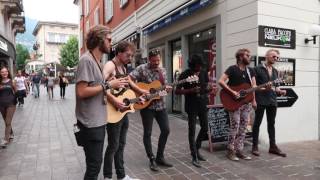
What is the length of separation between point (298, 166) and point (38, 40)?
88318 mm

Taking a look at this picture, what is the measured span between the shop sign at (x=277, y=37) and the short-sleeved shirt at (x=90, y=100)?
4934mm

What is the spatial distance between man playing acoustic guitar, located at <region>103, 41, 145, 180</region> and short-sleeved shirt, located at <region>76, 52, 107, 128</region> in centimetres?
79

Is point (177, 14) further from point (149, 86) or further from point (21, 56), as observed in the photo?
point (21, 56)

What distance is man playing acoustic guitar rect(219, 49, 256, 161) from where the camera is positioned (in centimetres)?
626

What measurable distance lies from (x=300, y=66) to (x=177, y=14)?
387 centimetres

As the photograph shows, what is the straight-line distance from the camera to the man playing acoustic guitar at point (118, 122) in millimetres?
4562

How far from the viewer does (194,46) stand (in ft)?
36.2

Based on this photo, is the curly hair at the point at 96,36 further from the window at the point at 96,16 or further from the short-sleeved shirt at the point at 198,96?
the window at the point at 96,16

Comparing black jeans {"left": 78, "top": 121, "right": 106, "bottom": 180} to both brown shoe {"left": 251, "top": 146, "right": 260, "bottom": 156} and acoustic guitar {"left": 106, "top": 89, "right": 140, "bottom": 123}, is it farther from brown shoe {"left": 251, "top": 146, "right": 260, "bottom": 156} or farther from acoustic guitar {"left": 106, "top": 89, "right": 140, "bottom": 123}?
brown shoe {"left": 251, "top": 146, "right": 260, "bottom": 156}

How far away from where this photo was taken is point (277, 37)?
7.98 meters

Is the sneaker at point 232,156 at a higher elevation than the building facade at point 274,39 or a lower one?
lower

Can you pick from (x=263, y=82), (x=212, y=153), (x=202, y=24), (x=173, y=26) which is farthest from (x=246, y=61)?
(x=173, y=26)

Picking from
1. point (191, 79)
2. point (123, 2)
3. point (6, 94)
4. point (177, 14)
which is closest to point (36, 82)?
Result: point (123, 2)

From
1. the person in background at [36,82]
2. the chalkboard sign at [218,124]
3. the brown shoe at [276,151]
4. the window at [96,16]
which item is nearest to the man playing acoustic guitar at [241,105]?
the chalkboard sign at [218,124]
